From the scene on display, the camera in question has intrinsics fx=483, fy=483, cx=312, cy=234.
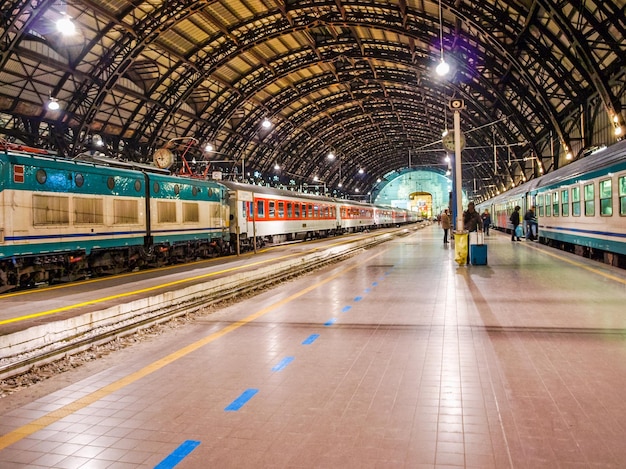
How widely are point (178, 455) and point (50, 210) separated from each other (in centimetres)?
1068

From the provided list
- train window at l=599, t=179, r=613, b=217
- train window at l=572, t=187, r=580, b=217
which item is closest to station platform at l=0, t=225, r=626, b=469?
A: train window at l=599, t=179, r=613, b=217

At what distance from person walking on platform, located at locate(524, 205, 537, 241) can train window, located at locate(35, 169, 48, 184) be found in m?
23.5

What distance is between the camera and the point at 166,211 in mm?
17359

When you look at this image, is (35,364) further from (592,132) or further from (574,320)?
(592,132)

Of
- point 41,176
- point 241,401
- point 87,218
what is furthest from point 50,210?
point 241,401

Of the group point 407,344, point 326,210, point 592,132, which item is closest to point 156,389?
point 407,344

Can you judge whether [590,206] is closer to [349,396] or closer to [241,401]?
[349,396]

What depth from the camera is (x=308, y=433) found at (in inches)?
148

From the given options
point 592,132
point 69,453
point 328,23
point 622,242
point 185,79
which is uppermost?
point 328,23

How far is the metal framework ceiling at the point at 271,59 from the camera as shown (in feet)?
76.2

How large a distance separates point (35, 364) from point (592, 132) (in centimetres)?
2966

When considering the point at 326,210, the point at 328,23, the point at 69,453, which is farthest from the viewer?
the point at 326,210

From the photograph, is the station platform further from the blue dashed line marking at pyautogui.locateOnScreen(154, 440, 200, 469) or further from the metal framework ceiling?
the metal framework ceiling

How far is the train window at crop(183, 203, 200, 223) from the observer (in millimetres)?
18562
